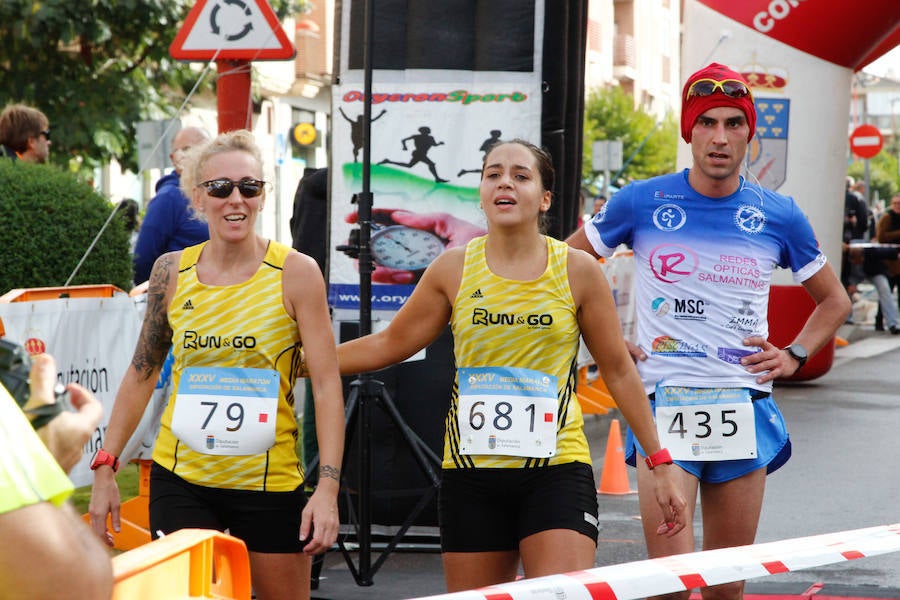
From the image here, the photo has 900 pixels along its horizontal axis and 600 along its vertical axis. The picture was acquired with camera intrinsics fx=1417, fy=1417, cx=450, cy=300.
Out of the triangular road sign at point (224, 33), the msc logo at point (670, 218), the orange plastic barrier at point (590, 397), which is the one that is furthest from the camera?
the orange plastic barrier at point (590, 397)

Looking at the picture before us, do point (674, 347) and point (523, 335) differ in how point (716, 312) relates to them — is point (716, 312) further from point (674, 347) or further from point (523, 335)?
point (523, 335)

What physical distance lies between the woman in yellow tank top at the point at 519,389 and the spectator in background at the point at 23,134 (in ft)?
15.7

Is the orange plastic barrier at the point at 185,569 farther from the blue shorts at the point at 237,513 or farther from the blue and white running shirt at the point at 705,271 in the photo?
the blue and white running shirt at the point at 705,271

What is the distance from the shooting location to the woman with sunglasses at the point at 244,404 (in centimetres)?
394

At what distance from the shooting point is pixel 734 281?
465cm

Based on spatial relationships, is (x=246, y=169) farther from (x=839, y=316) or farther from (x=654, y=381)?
(x=839, y=316)

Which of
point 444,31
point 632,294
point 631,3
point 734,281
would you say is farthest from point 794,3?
point 631,3

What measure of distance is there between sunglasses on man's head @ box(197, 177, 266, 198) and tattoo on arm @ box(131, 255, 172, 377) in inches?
10.4

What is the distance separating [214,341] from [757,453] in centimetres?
180

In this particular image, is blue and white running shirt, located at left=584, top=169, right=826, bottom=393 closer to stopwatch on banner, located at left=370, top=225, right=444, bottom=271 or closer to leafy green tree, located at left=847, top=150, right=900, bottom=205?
stopwatch on banner, located at left=370, top=225, right=444, bottom=271

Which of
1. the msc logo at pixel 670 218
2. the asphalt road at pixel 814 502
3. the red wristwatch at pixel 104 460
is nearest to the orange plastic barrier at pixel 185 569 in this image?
the red wristwatch at pixel 104 460

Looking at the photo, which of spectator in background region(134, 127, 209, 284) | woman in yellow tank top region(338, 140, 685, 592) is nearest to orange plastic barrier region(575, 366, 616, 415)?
spectator in background region(134, 127, 209, 284)

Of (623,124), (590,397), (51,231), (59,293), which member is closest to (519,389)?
(59,293)

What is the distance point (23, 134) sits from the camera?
8242 mm
